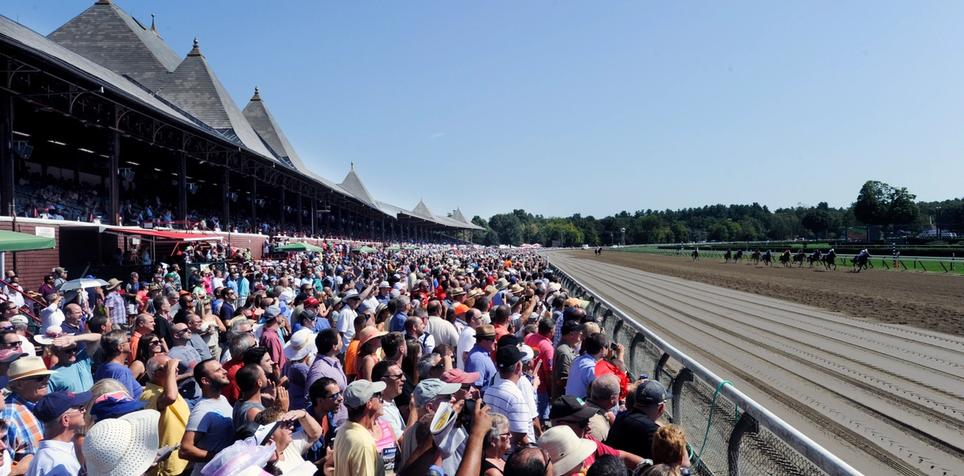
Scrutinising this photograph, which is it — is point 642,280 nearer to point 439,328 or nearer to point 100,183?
point 439,328

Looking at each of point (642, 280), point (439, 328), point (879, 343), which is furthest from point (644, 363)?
point (642, 280)

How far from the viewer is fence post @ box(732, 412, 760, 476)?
4137mm

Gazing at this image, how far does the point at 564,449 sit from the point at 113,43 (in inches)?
1931

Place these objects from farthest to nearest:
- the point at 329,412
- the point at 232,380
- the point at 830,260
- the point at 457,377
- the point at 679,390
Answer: the point at 830,260
the point at 679,390
the point at 232,380
the point at 329,412
the point at 457,377

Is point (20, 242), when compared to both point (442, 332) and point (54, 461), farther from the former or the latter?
point (54, 461)

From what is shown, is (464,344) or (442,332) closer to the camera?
(464,344)

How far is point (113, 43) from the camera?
42.4m

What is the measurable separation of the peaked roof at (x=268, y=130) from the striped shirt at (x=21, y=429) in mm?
57538

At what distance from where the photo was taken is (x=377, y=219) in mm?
69125

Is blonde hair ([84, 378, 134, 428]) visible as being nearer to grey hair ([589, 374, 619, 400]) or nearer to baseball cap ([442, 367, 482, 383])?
baseball cap ([442, 367, 482, 383])

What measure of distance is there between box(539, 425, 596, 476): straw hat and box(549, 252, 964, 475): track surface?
153 inches

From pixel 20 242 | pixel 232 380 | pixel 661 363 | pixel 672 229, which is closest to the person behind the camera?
pixel 232 380

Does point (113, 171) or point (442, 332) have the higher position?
point (113, 171)

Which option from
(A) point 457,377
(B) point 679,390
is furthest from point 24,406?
(B) point 679,390
